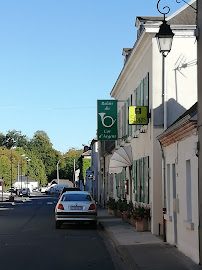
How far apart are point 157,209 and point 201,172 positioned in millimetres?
8537

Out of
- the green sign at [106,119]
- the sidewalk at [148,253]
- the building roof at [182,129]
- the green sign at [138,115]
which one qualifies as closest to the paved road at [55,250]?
the sidewalk at [148,253]

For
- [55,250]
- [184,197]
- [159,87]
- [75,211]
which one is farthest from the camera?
[75,211]

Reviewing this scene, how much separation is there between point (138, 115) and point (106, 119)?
25.5 feet

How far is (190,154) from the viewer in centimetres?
1259

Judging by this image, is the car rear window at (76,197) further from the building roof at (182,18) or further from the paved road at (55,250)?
the building roof at (182,18)

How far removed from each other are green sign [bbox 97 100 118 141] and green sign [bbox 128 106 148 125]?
691cm

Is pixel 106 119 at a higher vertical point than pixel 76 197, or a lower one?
higher

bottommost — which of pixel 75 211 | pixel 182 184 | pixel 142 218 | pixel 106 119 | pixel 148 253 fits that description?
pixel 148 253

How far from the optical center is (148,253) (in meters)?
13.5

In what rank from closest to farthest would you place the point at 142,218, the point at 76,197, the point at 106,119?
the point at 142,218, the point at 76,197, the point at 106,119

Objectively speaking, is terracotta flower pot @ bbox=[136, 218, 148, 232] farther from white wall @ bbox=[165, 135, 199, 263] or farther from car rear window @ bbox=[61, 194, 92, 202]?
white wall @ bbox=[165, 135, 199, 263]

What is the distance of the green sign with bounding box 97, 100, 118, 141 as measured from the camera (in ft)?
90.5

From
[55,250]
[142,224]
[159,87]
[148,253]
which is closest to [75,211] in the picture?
[142,224]

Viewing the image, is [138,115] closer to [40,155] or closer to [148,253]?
[148,253]
